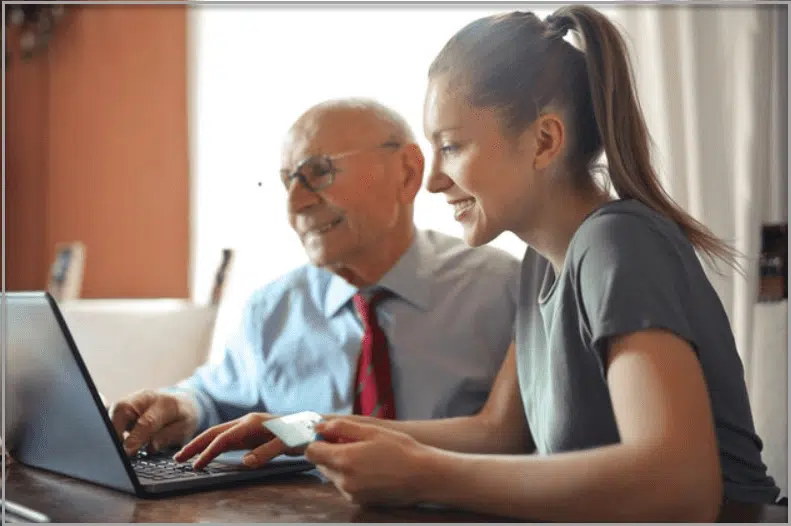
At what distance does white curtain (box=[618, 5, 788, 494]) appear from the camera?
1517mm

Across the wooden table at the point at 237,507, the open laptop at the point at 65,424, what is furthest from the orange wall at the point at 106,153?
the wooden table at the point at 237,507

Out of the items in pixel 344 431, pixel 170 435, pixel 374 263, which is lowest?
pixel 170 435

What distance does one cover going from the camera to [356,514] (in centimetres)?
70

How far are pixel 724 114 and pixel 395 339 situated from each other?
804mm

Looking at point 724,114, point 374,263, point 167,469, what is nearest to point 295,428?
point 167,469

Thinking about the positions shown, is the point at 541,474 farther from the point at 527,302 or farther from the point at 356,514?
the point at 527,302

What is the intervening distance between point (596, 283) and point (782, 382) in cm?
58

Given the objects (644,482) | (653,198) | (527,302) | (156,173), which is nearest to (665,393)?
(644,482)

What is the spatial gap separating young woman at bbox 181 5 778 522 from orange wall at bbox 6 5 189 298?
2.42m

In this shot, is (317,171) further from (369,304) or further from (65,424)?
(65,424)

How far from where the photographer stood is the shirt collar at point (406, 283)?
1230 millimetres

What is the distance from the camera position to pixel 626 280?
26.9 inches

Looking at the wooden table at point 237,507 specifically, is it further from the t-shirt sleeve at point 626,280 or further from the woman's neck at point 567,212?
the woman's neck at point 567,212

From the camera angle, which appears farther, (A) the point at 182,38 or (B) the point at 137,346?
(A) the point at 182,38
